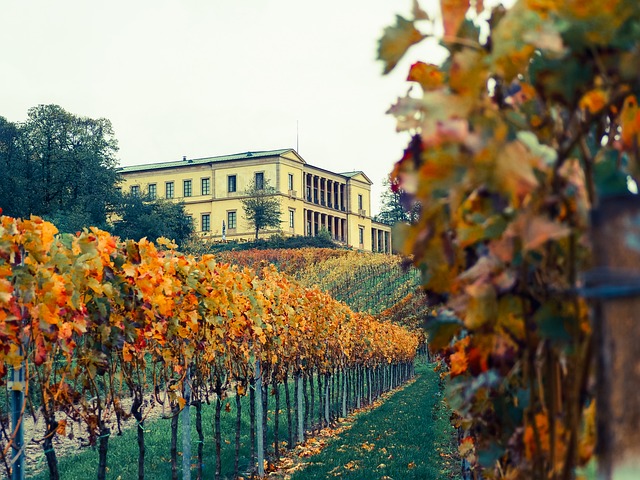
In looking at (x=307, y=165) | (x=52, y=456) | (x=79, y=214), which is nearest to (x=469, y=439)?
(x=52, y=456)

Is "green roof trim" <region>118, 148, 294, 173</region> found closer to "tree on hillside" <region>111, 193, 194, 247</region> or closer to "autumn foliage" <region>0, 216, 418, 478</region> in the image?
"tree on hillside" <region>111, 193, 194, 247</region>

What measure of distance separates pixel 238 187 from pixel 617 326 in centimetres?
7438

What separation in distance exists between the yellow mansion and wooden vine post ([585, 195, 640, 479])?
69176mm

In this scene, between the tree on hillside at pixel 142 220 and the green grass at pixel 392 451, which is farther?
the tree on hillside at pixel 142 220

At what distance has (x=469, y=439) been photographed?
153 inches

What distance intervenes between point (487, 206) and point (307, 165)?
77.2 m

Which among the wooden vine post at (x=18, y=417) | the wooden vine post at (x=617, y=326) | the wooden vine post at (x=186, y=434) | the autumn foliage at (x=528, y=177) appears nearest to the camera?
the wooden vine post at (x=617, y=326)

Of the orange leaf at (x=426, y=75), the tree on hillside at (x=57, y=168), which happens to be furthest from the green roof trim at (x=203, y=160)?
the orange leaf at (x=426, y=75)

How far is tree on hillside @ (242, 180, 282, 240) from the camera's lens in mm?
67125

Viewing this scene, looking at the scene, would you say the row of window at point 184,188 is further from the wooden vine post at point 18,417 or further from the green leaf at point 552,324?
the green leaf at point 552,324

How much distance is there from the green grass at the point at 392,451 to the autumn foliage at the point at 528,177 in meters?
7.47

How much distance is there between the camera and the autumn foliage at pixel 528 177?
1113 millimetres

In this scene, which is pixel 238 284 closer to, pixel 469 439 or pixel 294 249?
pixel 469 439

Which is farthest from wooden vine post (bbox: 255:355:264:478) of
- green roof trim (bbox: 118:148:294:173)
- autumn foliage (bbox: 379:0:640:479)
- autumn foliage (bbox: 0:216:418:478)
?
green roof trim (bbox: 118:148:294:173)
